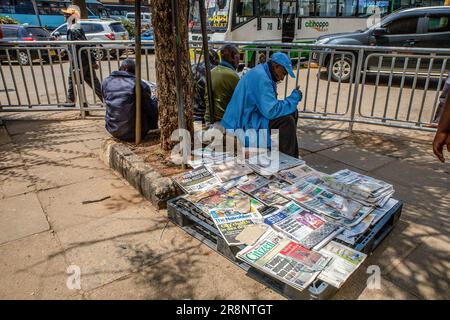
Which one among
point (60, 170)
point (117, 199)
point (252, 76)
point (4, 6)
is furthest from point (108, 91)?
point (4, 6)

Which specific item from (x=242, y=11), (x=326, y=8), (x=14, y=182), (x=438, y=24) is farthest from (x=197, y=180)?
(x=326, y=8)

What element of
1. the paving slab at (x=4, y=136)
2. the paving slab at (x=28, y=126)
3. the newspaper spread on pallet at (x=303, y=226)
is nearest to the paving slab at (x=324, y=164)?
the newspaper spread on pallet at (x=303, y=226)

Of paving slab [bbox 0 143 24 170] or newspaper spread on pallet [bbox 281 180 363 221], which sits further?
paving slab [bbox 0 143 24 170]

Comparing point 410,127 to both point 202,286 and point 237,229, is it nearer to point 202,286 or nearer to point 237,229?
point 237,229

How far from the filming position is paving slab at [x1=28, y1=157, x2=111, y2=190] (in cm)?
378

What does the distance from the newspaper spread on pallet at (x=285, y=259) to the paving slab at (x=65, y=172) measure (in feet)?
7.61

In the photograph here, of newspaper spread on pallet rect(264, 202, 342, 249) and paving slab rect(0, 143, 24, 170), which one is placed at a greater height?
newspaper spread on pallet rect(264, 202, 342, 249)

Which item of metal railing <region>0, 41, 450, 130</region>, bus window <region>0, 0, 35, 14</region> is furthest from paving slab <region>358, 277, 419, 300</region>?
bus window <region>0, 0, 35, 14</region>

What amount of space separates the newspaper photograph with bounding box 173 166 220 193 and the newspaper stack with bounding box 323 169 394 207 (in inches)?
40.9

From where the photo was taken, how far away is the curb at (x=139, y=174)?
3.14m

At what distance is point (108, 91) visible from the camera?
408 cm

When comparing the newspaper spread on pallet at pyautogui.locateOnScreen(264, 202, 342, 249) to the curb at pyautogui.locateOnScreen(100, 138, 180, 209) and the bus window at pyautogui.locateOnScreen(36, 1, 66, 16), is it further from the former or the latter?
the bus window at pyautogui.locateOnScreen(36, 1, 66, 16)

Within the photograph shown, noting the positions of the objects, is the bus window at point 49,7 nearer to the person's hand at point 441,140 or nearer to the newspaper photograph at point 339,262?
the newspaper photograph at point 339,262

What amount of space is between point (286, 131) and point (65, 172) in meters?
2.58
